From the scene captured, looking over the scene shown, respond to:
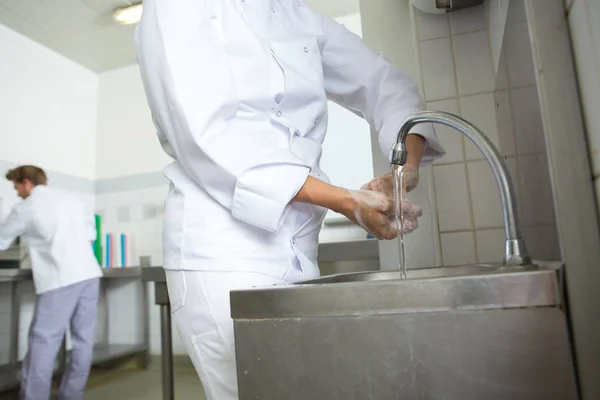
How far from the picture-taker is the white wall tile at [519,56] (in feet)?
1.58

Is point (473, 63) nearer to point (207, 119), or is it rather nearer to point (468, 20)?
point (468, 20)

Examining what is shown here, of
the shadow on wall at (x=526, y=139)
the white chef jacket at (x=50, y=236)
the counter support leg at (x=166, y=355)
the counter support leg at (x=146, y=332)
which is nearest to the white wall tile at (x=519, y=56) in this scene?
the shadow on wall at (x=526, y=139)

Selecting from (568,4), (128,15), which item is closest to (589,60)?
(568,4)

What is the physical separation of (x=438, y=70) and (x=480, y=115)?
0.15 meters

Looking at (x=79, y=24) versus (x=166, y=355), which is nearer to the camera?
(x=166, y=355)

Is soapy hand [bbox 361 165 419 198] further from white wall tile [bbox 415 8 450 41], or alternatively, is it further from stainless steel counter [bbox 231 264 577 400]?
white wall tile [bbox 415 8 450 41]

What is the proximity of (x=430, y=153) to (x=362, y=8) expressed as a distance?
0.62 m

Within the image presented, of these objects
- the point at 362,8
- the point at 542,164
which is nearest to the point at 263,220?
the point at 542,164

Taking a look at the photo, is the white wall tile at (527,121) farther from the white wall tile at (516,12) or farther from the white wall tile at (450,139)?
the white wall tile at (450,139)

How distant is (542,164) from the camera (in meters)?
0.47

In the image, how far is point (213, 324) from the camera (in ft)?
2.06

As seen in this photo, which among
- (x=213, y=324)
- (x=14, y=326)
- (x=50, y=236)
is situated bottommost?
(x=14, y=326)

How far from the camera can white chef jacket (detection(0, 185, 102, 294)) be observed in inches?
86.7

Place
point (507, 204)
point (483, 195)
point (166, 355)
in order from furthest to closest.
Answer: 1. point (166, 355)
2. point (483, 195)
3. point (507, 204)
